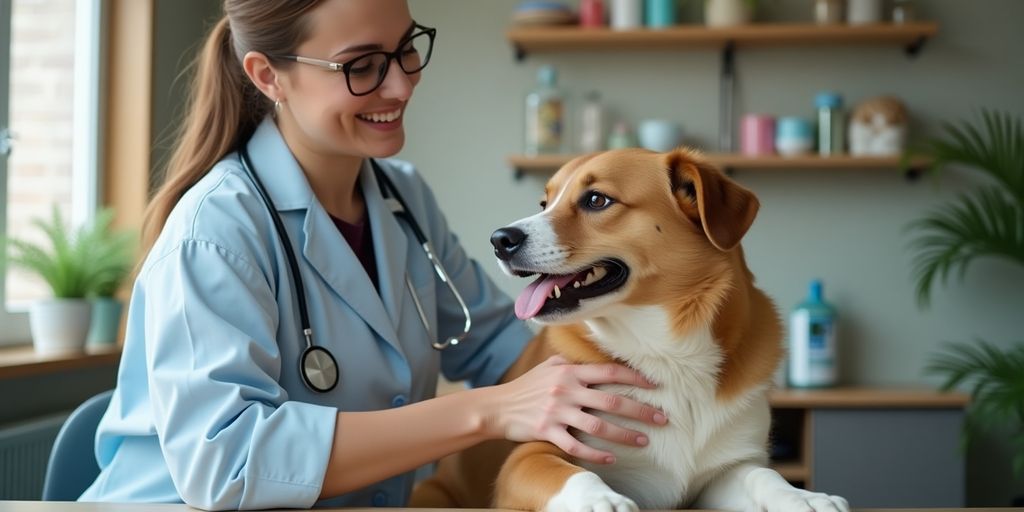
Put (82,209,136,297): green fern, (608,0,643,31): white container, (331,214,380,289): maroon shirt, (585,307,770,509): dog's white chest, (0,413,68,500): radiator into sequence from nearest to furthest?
(585,307,770,509): dog's white chest
(331,214,380,289): maroon shirt
(0,413,68,500): radiator
(82,209,136,297): green fern
(608,0,643,31): white container

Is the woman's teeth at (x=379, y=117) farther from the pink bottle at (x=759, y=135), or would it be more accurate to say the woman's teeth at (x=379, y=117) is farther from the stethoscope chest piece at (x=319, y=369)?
the pink bottle at (x=759, y=135)

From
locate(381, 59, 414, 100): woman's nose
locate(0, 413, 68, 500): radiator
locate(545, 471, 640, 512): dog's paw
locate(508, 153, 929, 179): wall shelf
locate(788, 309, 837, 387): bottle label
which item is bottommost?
locate(0, 413, 68, 500): radiator

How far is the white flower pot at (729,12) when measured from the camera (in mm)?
3256

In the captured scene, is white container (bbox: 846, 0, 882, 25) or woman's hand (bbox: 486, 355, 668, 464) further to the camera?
white container (bbox: 846, 0, 882, 25)

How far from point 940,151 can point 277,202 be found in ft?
7.44

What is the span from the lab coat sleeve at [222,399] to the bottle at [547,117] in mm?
2313

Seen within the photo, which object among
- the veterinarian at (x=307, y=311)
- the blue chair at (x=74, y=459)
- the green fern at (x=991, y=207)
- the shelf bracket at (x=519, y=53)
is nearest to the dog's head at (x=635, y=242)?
the veterinarian at (x=307, y=311)

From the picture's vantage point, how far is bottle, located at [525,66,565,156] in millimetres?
3381

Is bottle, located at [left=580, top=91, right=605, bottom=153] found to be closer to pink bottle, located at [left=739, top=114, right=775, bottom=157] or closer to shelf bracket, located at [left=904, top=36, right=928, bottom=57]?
pink bottle, located at [left=739, top=114, right=775, bottom=157]

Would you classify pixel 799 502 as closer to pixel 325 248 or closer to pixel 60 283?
pixel 325 248

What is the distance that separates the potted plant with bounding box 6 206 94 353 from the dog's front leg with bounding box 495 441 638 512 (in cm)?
164

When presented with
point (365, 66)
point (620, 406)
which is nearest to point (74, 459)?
point (365, 66)

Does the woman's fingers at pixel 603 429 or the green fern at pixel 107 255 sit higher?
the green fern at pixel 107 255

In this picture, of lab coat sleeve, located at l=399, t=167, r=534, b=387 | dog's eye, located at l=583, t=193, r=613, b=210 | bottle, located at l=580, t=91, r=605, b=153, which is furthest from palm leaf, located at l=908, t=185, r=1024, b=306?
dog's eye, located at l=583, t=193, r=613, b=210
